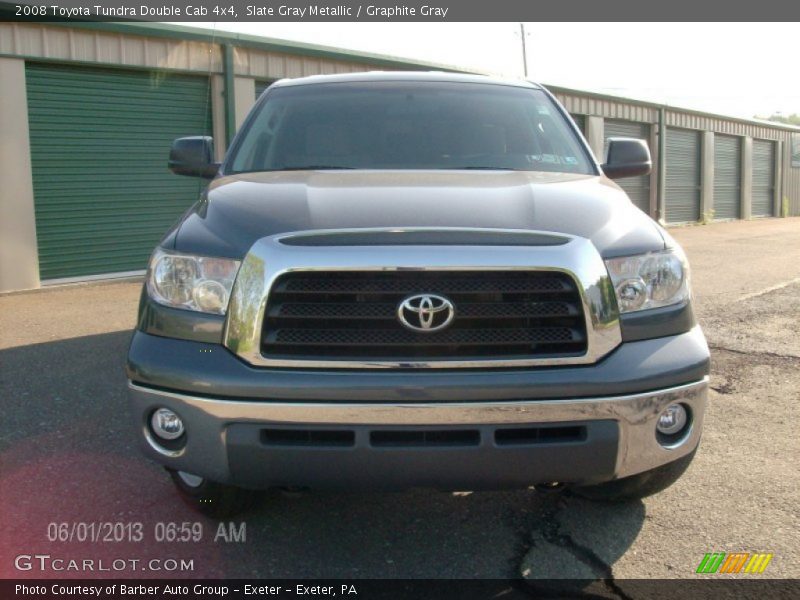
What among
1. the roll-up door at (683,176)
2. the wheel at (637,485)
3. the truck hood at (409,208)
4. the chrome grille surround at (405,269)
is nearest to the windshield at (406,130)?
the truck hood at (409,208)

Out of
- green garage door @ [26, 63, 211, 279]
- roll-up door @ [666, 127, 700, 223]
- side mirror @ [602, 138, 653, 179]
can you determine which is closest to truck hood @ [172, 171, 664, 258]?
side mirror @ [602, 138, 653, 179]

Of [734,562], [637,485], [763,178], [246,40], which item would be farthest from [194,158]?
[763,178]

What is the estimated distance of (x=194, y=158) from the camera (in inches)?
168

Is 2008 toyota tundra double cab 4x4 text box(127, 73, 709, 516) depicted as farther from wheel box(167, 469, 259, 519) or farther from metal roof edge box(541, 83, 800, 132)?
metal roof edge box(541, 83, 800, 132)

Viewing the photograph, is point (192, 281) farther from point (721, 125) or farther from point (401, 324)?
point (721, 125)

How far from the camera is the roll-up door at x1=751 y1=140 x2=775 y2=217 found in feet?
105

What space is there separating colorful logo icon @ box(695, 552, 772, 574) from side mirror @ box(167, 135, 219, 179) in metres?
2.96

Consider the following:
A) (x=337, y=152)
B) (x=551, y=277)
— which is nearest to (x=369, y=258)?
(x=551, y=277)

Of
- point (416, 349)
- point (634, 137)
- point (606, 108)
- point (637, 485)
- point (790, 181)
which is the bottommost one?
point (790, 181)

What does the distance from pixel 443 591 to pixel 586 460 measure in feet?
2.21

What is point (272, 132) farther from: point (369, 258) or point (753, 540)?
point (753, 540)

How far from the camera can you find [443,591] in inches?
107

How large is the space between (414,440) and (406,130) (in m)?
2.03

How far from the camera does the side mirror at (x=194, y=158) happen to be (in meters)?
4.25
